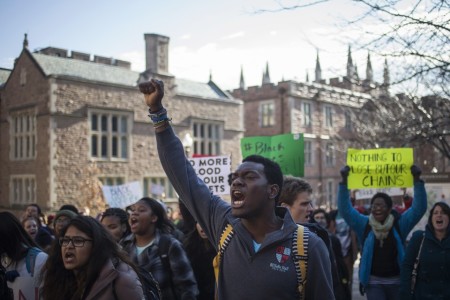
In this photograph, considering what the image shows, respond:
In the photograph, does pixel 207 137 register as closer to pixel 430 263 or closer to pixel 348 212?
pixel 348 212

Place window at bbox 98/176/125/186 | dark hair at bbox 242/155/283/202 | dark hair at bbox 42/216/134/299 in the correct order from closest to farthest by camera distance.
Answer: dark hair at bbox 242/155/283/202 < dark hair at bbox 42/216/134/299 < window at bbox 98/176/125/186

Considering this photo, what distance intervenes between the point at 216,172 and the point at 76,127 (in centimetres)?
1491

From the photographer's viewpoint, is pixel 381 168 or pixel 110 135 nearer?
pixel 381 168

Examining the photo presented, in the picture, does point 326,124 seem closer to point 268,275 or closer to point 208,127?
point 208,127

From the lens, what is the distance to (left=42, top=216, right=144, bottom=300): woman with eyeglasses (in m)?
3.22

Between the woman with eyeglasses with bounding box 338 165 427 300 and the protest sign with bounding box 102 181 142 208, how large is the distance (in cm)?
860

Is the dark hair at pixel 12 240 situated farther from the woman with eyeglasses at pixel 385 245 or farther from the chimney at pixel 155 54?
the chimney at pixel 155 54

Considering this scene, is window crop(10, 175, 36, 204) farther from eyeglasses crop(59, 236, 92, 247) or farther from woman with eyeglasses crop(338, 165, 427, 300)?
eyeglasses crop(59, 236, 92, 247)

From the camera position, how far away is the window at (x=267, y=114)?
33.8 m

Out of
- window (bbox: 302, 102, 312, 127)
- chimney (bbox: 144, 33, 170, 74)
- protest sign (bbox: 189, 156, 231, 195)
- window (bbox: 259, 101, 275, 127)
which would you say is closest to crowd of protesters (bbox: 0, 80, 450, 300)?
protest sign (bbox: 189, 156, 231, 195)

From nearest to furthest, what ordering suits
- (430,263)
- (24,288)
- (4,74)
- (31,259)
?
(24,288) → (31,259) → (430,263) → (4,74)

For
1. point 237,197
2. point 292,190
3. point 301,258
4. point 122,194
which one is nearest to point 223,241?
point 237,197

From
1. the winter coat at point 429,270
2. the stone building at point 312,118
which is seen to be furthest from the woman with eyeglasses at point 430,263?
the stone building at point 312,118

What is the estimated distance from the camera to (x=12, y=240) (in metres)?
4.26
